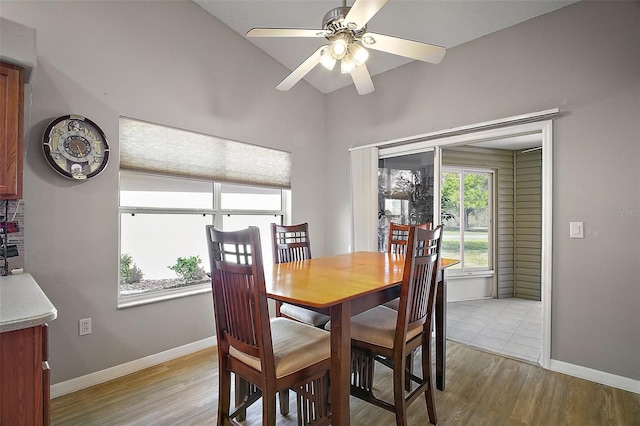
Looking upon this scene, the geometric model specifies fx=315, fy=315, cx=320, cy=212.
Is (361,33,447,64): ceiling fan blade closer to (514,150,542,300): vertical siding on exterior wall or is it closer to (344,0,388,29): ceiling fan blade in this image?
(344,0,388,29): ceiling fan blade

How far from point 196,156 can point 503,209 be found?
4.63 meters

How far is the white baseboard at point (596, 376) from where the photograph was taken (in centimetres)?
229

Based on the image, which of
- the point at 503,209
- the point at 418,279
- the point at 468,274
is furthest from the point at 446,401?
the point at 503,209

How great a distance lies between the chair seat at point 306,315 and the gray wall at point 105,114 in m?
1.17

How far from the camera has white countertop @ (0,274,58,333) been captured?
1067mm

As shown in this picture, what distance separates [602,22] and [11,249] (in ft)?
14.6

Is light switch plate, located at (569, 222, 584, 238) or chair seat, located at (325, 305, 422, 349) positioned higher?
light switch plate, located at (569, 222, 584, 238)

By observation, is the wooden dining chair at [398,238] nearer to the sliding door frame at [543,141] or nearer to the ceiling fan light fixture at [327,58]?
the sliding door frame at [543,141]

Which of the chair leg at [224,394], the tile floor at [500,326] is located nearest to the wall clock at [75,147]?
the chair leg at [224,394]

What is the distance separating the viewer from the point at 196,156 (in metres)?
2.97

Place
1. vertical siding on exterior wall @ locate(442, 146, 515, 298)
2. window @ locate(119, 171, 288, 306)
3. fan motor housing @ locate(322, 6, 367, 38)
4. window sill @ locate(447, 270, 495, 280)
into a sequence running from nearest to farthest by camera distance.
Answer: fan motor housing @ locate(322, 6, 367, 38) → window @ locate(119, 171, 288, 306) → window sill @ locate(447, 270, 495, 280) → vertical siding on exterior wall @ locate(442, 146, 515, 298)

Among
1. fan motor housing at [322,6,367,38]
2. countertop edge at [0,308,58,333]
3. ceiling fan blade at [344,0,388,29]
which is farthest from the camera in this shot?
fan motor housing at [322,6,367,38]

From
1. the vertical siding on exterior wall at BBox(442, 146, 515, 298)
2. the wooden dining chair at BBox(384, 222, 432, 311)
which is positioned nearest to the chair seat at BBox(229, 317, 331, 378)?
the wooden dining chair at BBox(384, 222, 432, 311)

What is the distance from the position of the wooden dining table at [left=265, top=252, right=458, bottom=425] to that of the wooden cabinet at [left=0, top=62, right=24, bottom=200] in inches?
57.5
